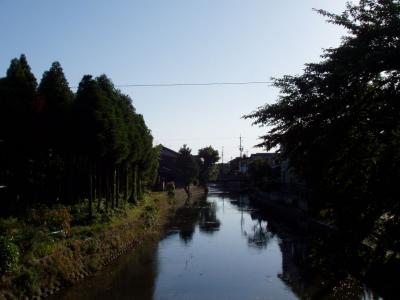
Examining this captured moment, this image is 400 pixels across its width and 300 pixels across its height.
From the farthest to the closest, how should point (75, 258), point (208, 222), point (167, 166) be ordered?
point (167, 166)
point (208, 222)
point (75, 258)

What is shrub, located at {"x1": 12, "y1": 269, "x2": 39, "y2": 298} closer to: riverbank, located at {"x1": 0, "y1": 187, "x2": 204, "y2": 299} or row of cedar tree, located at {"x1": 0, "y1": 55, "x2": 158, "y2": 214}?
riverbank, located at {"x1": 0, "y1": 187, "x2": 204, "y2": 299}

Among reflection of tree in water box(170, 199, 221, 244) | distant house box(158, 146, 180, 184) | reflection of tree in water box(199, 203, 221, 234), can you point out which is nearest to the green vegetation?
reflection of tree in water box(170, 199, 221, 244)

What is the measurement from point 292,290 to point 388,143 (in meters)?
14.2

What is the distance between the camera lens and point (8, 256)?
14.2m

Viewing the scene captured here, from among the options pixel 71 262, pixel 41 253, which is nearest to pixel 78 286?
pixel 71 262

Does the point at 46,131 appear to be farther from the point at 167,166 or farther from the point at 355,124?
the point at 167,166

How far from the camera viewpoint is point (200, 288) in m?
19.1

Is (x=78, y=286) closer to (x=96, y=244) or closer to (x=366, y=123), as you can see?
(x=96, y=244)

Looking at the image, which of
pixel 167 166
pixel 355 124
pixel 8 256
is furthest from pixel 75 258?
pixel 167 166

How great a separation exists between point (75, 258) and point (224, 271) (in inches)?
293

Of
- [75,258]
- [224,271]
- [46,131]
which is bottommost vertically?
[224,271]

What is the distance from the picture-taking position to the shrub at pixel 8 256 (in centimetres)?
1401

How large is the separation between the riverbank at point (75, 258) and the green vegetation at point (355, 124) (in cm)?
1051

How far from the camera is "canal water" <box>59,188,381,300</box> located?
17.4 metres
